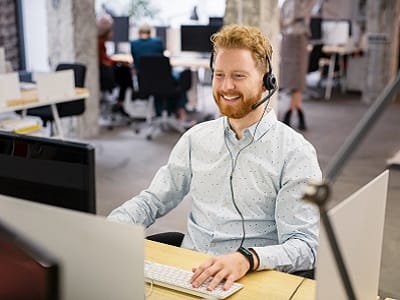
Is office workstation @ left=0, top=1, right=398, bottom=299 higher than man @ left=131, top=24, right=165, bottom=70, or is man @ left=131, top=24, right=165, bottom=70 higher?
man @ left=131, top=24, right=165, bottom=70

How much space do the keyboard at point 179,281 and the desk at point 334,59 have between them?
27.2ft

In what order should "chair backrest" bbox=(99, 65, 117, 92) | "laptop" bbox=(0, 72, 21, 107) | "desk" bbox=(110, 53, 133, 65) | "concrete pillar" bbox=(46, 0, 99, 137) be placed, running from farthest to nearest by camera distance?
"desk" bbox=(110, 53, 133, 65), "chair backrest" bbox=(99, 65, 117, 92), "concrete pillar" bbox=(46, 0, 99, 137), "laptop" bbox=(0, 72, 21, 107)

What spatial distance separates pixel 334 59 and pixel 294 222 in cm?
887

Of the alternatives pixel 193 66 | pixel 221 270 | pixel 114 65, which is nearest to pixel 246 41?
pixel 221 270

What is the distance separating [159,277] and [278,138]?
0.62m

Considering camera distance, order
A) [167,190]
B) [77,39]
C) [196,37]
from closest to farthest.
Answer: [167,190] < [77,39] < [196,37]

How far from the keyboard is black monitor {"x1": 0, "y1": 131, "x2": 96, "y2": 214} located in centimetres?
26

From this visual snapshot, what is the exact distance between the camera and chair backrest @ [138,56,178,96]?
256 inches

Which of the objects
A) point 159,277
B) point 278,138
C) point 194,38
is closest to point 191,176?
point 278,138

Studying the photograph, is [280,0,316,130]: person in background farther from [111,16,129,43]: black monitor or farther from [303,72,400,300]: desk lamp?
[303,72,400,300]: desk lamp

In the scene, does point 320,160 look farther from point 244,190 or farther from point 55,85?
point 244,190

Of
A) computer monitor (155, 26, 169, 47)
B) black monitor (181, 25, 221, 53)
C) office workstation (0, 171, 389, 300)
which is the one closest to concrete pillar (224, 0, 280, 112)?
black monitor (181, 25, 221, 53)

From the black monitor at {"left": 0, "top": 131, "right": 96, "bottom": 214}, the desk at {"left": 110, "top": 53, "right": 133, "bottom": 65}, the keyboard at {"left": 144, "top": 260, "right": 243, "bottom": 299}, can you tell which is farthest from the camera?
the desk at {"left": 110, "top": 53, "right": 133, "bottom": 65}

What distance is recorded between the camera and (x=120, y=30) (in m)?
8.91
